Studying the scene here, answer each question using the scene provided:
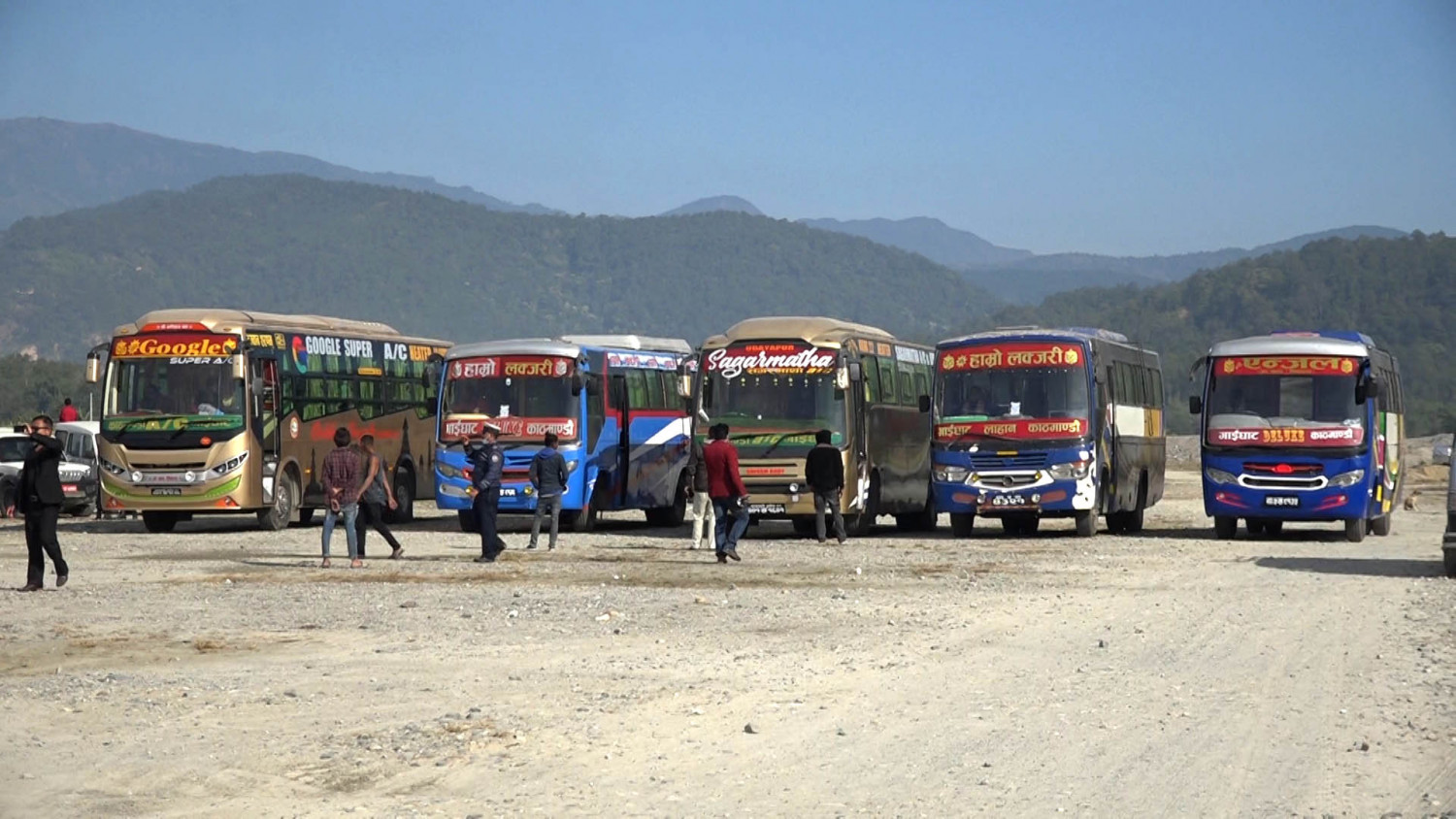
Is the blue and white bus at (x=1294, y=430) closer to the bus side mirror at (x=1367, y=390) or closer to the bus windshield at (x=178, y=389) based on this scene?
the bus side mirror at (x=1367, y=390)

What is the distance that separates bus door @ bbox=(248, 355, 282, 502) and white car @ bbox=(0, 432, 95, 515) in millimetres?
8003

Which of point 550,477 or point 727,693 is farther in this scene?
point 550,477

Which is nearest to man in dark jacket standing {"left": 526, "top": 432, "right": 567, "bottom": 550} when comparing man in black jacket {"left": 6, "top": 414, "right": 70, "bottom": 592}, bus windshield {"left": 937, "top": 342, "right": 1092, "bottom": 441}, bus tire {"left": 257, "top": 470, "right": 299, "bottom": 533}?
bus tire {"left": 257, "top": 470, "right": 299, "bottom": 533}

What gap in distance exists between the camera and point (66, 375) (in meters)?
126

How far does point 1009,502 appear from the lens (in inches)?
1206

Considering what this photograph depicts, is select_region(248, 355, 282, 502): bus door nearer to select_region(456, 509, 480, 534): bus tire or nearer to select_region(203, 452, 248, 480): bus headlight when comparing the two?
select_region(203, 452, 248, 480): bus headlight

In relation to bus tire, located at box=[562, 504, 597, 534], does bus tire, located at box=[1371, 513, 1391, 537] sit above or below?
below

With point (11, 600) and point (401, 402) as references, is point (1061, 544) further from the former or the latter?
point (11, 600)

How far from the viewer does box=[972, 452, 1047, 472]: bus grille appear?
30422mm

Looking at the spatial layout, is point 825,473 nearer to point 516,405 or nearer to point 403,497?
point 516,405

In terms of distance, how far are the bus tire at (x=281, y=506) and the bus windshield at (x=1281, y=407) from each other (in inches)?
584

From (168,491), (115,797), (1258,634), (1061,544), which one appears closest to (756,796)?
(115,797)

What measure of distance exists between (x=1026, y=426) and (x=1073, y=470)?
0.97 m

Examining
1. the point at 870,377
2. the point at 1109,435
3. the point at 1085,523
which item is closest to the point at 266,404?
the point at 870,377
